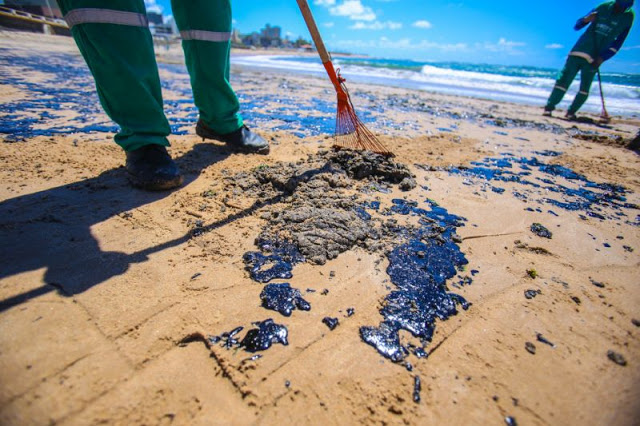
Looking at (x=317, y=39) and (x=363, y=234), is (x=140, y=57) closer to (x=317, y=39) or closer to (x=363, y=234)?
(x=317, y=39)

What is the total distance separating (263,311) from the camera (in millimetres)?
1150

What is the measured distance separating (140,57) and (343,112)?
158 centimetres

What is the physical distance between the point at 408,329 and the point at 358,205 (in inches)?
38.2

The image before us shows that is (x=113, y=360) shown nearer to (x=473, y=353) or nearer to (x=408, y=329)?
(x=408, y=329)

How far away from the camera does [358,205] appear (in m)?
1.94

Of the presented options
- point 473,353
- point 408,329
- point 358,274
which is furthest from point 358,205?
point 473,353

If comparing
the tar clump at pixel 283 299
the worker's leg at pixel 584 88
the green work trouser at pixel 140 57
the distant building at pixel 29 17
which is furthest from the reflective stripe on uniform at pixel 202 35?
the distant building at pixel 29 17

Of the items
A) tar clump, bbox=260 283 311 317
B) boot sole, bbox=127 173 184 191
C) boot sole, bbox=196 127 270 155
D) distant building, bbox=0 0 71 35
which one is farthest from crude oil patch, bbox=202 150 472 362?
distant building, bbox=0 0 71 35

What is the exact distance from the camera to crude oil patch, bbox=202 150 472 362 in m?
1.19

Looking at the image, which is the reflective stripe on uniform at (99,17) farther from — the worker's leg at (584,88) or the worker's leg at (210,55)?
the worker's leg at (584,88)

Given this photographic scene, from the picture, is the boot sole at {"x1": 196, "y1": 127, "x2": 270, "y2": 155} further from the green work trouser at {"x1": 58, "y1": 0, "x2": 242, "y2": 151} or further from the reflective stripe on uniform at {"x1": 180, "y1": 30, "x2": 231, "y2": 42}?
the reflective stripe on uniform at {"x1": 180, "y1": 30, "x2": 231, "y2": 42}

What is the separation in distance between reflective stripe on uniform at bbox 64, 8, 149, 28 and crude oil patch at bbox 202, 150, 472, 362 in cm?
114

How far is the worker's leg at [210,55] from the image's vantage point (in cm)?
224

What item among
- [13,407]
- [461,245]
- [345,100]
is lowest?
[13,407]
